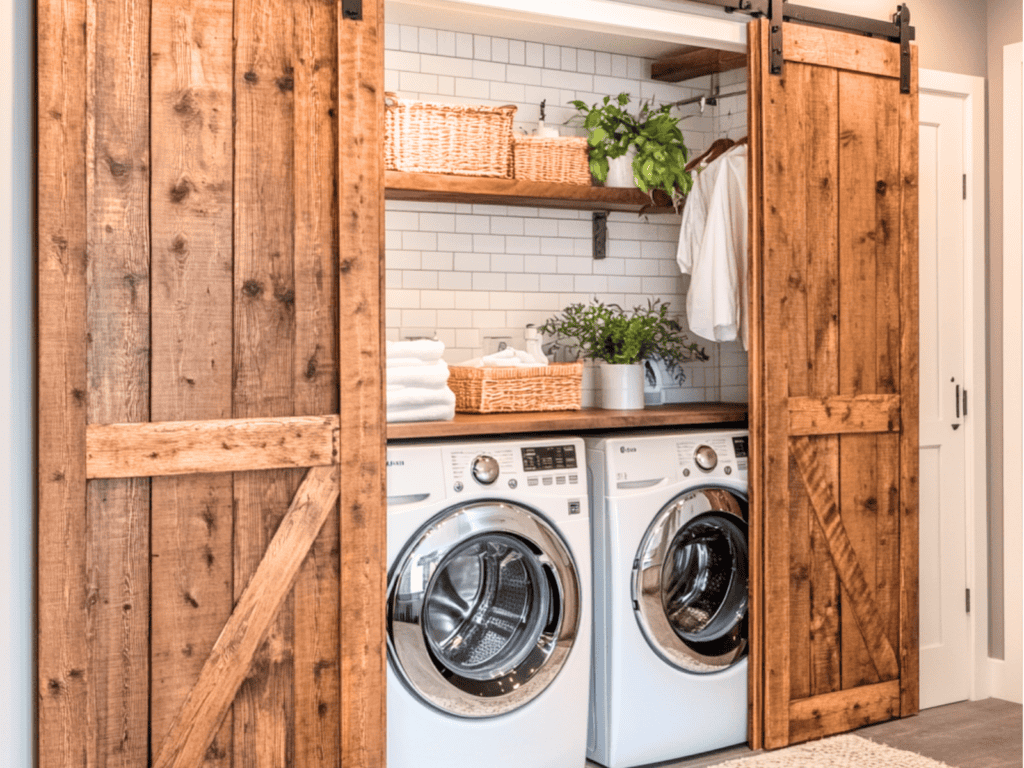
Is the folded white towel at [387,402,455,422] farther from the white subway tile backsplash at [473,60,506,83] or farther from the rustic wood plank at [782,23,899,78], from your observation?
the rustic wood plank at [782,23,899,78]

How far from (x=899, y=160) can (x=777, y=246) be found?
65 centimetres

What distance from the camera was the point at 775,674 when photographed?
10.7 feet

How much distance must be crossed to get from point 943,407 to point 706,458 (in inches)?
45.8

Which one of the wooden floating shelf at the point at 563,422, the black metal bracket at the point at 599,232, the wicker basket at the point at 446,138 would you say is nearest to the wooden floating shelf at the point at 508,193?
the wicker basket at the point at 446,138

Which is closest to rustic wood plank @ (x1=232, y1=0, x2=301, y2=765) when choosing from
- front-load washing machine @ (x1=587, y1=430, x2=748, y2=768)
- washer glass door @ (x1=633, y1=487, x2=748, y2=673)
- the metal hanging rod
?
front-load washing machine @ (x1=587, y1=430, x2=748, y2=768)

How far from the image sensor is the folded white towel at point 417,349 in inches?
116

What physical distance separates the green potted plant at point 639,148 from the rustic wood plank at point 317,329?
1.33m

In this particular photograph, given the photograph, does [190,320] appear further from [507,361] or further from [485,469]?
[507,361]

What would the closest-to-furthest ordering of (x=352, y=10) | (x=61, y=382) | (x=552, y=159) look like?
(x=61, y=382) < (x=352, y=10) < (x=552, y=159)

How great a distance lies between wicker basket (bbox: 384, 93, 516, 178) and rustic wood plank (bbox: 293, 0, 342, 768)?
70cm

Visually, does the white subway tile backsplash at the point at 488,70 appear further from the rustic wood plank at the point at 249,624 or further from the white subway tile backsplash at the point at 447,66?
the rustic wood plank at the point at 249,624

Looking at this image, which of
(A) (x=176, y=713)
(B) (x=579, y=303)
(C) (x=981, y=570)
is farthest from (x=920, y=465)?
(A) (x=176, y=713)

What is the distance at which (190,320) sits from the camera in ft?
7.72

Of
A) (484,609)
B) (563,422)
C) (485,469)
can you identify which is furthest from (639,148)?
(484,609)
